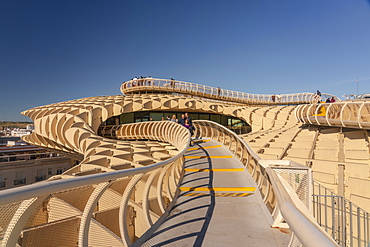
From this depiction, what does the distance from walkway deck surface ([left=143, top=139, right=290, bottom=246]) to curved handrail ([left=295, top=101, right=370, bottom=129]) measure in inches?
300

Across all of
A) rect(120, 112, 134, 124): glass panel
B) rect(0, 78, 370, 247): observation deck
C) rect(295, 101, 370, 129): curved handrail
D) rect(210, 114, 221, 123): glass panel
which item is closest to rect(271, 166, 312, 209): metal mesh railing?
rect(0, 78, 370, 247): observation deck

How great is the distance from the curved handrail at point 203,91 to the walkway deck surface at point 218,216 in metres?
23.3

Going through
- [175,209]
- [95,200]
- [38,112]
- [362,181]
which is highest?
[38,112]

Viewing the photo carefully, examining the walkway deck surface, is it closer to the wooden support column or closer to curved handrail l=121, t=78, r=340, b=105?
the wooden support column

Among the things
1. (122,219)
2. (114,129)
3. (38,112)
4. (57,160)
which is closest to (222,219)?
(122,219)

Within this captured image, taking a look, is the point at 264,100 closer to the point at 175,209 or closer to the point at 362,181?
the point at 362,181

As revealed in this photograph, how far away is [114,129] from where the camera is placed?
Answer: 73.6ft

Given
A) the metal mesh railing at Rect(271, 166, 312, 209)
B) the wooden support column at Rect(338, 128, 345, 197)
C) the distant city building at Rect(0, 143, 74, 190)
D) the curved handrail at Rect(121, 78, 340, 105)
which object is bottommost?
the distant city building at Rect(0, 143, 74, 190)

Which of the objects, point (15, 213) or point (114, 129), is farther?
point (114, 129)

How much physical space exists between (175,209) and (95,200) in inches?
88.3

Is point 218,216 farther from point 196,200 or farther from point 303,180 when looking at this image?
point 303,180

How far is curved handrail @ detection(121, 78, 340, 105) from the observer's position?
28.4 meters

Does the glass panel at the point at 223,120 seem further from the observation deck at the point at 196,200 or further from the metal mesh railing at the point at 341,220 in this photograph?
the metal mesh railing at the point at 341,220

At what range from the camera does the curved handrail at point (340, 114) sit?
9.62m
